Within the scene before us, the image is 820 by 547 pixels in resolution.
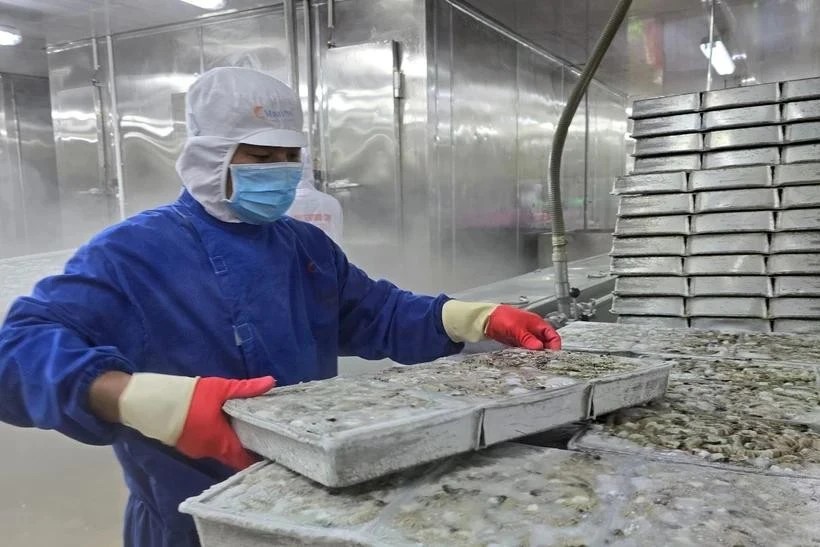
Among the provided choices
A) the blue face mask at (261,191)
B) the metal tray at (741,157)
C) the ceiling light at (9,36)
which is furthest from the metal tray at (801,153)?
the ceiling light at (9,36)

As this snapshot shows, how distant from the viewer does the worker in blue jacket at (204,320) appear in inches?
31.5

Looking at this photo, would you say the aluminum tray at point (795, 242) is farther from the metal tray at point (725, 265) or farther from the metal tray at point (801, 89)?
the metal tray at point (801, 89)

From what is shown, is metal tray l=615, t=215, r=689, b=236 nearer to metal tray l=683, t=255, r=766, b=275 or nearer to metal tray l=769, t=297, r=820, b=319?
metal tray l=683, t=255, r=766, b=275

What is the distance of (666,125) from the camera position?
2.03m

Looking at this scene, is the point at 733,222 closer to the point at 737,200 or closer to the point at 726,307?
the point at 737,200

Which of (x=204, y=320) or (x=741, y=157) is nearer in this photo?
(x=204, y=320)

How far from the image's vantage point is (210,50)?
3.88 meters

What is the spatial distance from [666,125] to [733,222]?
409 mm

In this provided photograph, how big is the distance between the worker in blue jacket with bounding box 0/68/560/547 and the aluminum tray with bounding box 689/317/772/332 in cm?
84

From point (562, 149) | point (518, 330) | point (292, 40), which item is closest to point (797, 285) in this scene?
point (562, 149)

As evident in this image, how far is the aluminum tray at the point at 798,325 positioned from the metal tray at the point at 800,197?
1.04 ft

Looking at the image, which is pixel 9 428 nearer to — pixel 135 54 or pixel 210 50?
pixel 210 50

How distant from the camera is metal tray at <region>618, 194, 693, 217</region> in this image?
1.88m

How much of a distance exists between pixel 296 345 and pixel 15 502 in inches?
67.0
